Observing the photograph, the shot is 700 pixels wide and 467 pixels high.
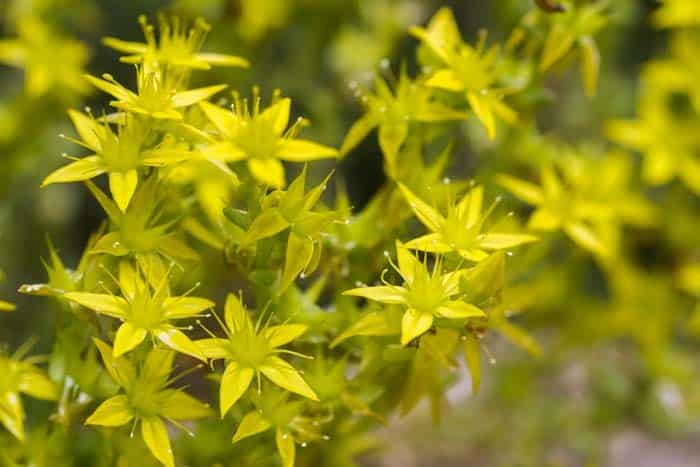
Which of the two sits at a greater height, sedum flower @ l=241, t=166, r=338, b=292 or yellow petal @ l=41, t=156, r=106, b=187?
yellow petal @ l=41, t=156, r=106, b=187

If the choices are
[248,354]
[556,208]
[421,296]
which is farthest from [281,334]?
[556,208]

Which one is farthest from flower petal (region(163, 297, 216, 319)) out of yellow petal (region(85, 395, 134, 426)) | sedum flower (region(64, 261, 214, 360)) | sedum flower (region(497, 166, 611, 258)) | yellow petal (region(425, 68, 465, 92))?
sedum flower (region(497, 166, 611, 258))

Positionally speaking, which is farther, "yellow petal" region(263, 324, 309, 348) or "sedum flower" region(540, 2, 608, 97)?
"sedum flower" region(540, 2, 608, 97)

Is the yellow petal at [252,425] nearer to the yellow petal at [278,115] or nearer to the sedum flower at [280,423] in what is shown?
the sedum flower at [280,423]

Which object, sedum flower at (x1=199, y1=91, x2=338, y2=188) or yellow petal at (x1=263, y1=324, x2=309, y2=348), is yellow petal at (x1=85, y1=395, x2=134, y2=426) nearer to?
yellow petal at (x1=263, y1=324, x2=309, y2=348)

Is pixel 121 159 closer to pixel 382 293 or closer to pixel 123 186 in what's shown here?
pixel 123 186

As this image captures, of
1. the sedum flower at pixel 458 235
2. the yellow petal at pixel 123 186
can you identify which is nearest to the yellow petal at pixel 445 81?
the sedum flower at pixel 458 235

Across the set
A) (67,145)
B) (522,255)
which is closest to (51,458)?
(522,255)
